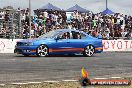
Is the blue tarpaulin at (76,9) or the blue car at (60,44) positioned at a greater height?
the blue tarpaulin at (76,9)

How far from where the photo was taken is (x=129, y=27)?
38.6 m

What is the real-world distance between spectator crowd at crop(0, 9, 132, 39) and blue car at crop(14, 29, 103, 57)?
1131 cm

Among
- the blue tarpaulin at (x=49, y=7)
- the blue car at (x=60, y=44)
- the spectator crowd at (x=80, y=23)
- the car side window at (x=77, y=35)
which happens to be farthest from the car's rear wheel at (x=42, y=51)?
the blue tarpaulin at (x=49, y=7)

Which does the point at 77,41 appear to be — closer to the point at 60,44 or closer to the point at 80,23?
the point at 60,44

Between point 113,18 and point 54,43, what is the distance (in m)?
20.2

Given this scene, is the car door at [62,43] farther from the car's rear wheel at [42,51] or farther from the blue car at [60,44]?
the car's rear wheel at [42,51]

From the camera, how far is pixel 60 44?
19984 millimetres

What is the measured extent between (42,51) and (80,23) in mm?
18169

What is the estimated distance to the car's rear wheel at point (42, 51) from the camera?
19.2 metres

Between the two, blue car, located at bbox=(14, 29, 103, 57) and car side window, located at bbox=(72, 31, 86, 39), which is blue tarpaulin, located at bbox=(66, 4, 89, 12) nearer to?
blue car, located at bbox=(14, 29, 103, 57)

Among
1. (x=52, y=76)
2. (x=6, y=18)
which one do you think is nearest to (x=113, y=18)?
(x=6, y=18)

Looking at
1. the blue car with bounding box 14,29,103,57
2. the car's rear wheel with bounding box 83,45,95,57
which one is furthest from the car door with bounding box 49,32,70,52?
the car's rear wheel with bounding box 83,45,95,57

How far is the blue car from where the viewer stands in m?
19.3

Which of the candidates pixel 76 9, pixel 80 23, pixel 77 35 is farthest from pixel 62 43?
pixel 76 9
